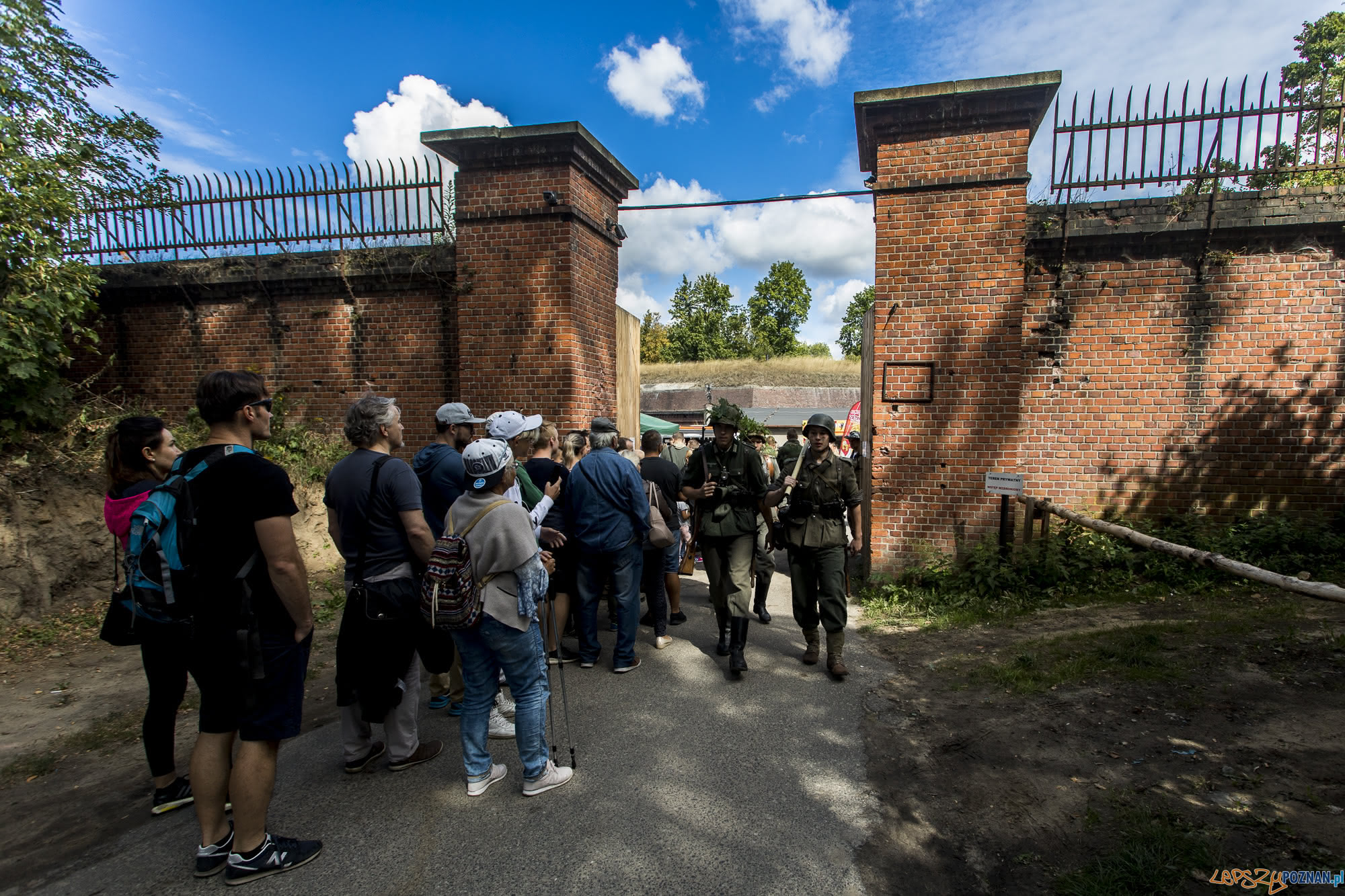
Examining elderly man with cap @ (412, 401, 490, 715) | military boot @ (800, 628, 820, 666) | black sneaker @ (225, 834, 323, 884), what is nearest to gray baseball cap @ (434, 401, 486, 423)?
elderly man with cap @ (412, 401, 490, 715)

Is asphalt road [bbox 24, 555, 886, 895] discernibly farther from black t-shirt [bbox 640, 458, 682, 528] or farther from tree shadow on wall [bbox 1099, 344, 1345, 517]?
tree shadow on wall [bbox 1099, 344, 1345, 517]

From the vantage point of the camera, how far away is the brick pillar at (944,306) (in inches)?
260

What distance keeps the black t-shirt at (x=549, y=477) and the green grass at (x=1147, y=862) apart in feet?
11.7

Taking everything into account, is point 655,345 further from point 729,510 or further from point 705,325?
point 729,510

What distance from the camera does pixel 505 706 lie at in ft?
14.3

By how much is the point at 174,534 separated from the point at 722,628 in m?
3.81

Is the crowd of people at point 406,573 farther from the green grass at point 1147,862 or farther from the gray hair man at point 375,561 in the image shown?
the green grass at point 1147,862

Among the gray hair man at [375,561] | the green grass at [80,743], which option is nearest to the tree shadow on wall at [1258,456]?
the gray hair man at [375,561]

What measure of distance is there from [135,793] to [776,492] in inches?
166

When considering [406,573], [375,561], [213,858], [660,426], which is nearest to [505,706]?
[406,573]

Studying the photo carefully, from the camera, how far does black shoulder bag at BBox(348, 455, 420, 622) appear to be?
132 inches

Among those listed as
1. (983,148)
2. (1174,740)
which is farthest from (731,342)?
(1174,740)

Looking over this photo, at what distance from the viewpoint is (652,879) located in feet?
8.71

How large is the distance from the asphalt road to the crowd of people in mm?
156
